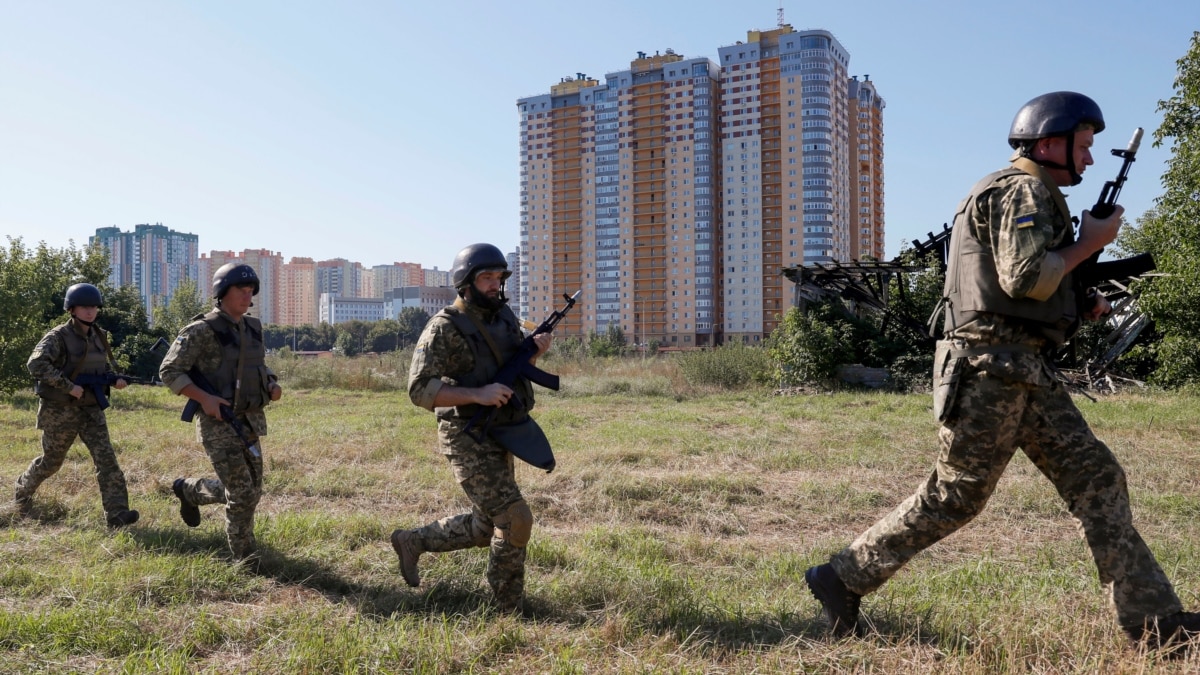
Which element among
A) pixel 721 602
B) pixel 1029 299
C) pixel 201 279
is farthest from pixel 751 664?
pixel 201 279

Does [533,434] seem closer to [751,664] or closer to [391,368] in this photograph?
[751,664]

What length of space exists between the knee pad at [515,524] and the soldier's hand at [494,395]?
0.50 metres

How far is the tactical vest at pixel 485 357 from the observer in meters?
3.92

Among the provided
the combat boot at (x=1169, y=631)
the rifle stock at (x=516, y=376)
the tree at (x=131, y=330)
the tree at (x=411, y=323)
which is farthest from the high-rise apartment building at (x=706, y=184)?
the combat boot at (x=1169, y=631)

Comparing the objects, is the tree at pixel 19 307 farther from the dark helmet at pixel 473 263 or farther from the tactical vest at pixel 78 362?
the dark helmet at pixel 473 263

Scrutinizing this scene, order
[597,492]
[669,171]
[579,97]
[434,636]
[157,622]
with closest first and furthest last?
[434,636]
[157,622]
[597,492]
[669,171]
[579,97]

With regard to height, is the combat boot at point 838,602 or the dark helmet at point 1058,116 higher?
the dark helmet at point 1058,116

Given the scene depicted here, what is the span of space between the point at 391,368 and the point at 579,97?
43769 mm

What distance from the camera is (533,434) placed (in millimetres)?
3922

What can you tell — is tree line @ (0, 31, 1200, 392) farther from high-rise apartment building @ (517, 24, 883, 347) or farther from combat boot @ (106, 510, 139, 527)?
high-rise apartment building @ (517, 24, 883, 347)

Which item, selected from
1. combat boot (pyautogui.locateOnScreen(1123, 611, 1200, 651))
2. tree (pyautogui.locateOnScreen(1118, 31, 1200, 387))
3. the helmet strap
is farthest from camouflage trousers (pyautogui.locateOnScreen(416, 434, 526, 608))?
tree (pyautogui.locateOnScreen(1118, 31, 1200, 387))

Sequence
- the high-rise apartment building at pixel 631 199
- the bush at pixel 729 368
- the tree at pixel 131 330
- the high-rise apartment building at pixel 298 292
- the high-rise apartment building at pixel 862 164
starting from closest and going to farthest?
the bush at pixel 729 368, the tree at pixel 131 330, the high-rise apartment building at pixel 631 199, the high-rise apartment building at pixel 862 164, the high-rise apartment building at pixel 298 292

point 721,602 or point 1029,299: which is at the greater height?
point 1029,299

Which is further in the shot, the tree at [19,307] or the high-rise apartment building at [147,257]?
the high-rise apartment building at [147,257]
